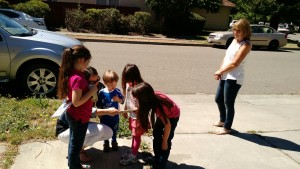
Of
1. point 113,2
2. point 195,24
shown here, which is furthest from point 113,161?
point 113,2

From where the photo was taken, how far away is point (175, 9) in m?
23.8

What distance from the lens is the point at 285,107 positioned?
7164mm

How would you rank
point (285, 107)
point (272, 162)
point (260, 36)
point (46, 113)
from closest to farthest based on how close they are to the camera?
point (272, 162) → point (46, 113) → point (285, 107) → point (260, 36)

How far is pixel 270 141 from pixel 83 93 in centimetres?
321

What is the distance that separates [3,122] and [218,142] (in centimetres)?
309

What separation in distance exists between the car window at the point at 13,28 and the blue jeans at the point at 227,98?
13.0 ft

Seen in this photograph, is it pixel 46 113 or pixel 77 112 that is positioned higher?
pixel 77 112

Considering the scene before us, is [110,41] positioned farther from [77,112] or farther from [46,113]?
[77,112]

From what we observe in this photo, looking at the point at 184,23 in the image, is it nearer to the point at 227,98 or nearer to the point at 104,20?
the point at 104,20

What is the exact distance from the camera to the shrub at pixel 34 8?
19734 millimetres

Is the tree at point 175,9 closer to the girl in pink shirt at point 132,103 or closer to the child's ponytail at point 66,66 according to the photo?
the girl in pink shirt at point 132,103

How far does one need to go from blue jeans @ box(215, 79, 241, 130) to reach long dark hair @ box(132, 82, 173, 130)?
1.78 m

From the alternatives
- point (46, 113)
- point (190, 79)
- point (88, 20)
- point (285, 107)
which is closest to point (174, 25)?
point (88, 20)

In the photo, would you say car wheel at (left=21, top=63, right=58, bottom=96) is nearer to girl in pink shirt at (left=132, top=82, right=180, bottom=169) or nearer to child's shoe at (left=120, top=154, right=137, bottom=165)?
child's shoe at (left=120, top=154, right=137, bottom=165)
